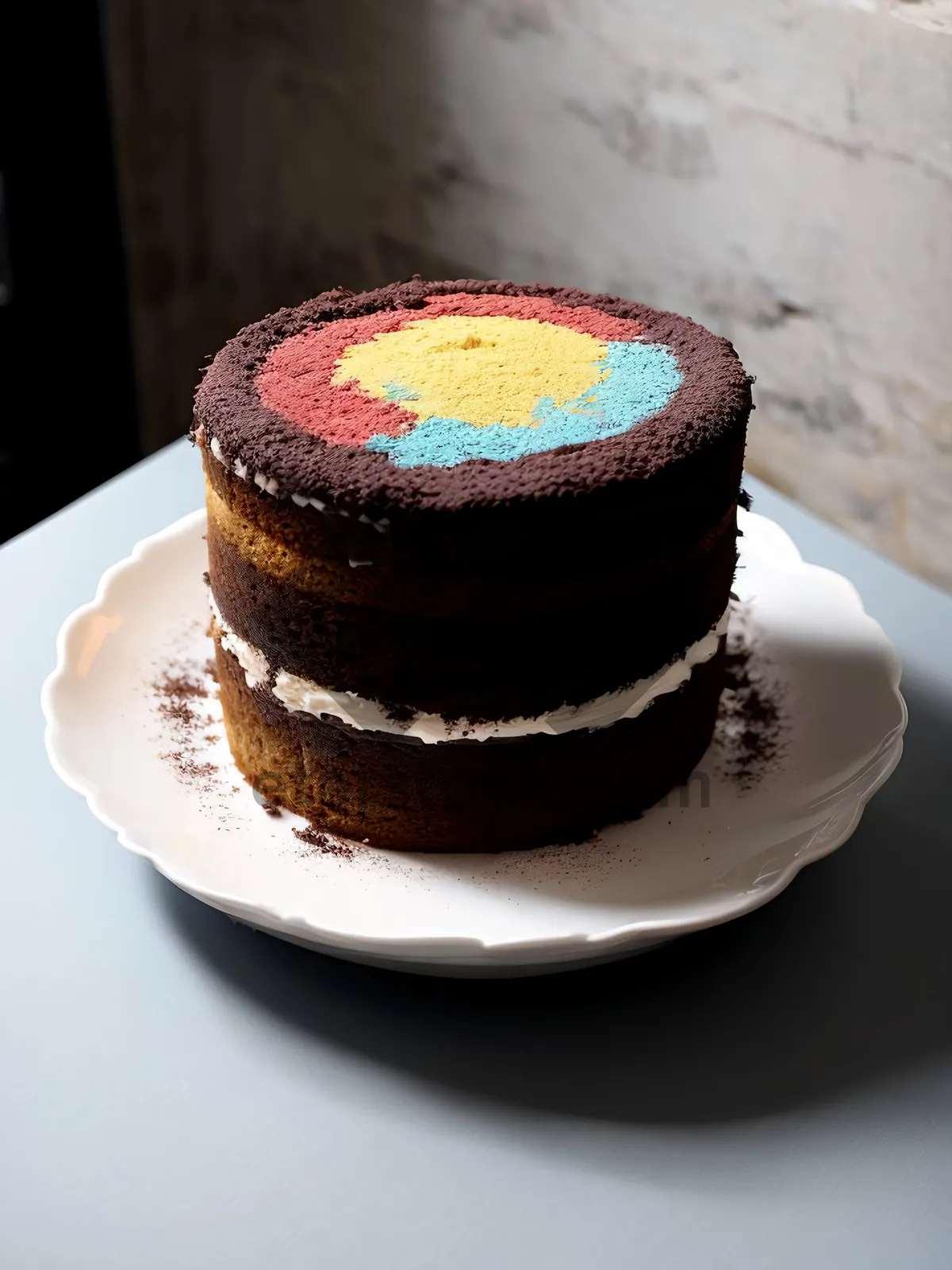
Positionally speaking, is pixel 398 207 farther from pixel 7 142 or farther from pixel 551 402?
pixel 551 402

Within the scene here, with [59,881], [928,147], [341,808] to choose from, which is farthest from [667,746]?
[928,147]

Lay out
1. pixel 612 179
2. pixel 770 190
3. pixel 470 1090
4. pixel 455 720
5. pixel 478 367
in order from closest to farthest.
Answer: pixel 470 1090 < pixel 455 720 < pixel 478 367 < pixel 770 190 < pixel 612 179

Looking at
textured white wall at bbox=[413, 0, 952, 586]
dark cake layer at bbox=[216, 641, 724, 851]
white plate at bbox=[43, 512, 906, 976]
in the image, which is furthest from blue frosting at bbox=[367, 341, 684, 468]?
textured white wall at bbox=[413, 0, 952, 586]

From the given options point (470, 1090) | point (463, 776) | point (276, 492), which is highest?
point (276, 492)

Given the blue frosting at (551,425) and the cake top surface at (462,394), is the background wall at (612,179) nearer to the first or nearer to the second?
the cake top surface at (462,394)

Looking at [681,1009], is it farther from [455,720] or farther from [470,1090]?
[455,720]

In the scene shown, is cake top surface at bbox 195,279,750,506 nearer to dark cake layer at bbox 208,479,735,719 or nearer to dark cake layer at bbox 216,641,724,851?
dark cake layer at bbox 208,479,735,719

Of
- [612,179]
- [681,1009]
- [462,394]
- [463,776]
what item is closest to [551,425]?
[462,394]
